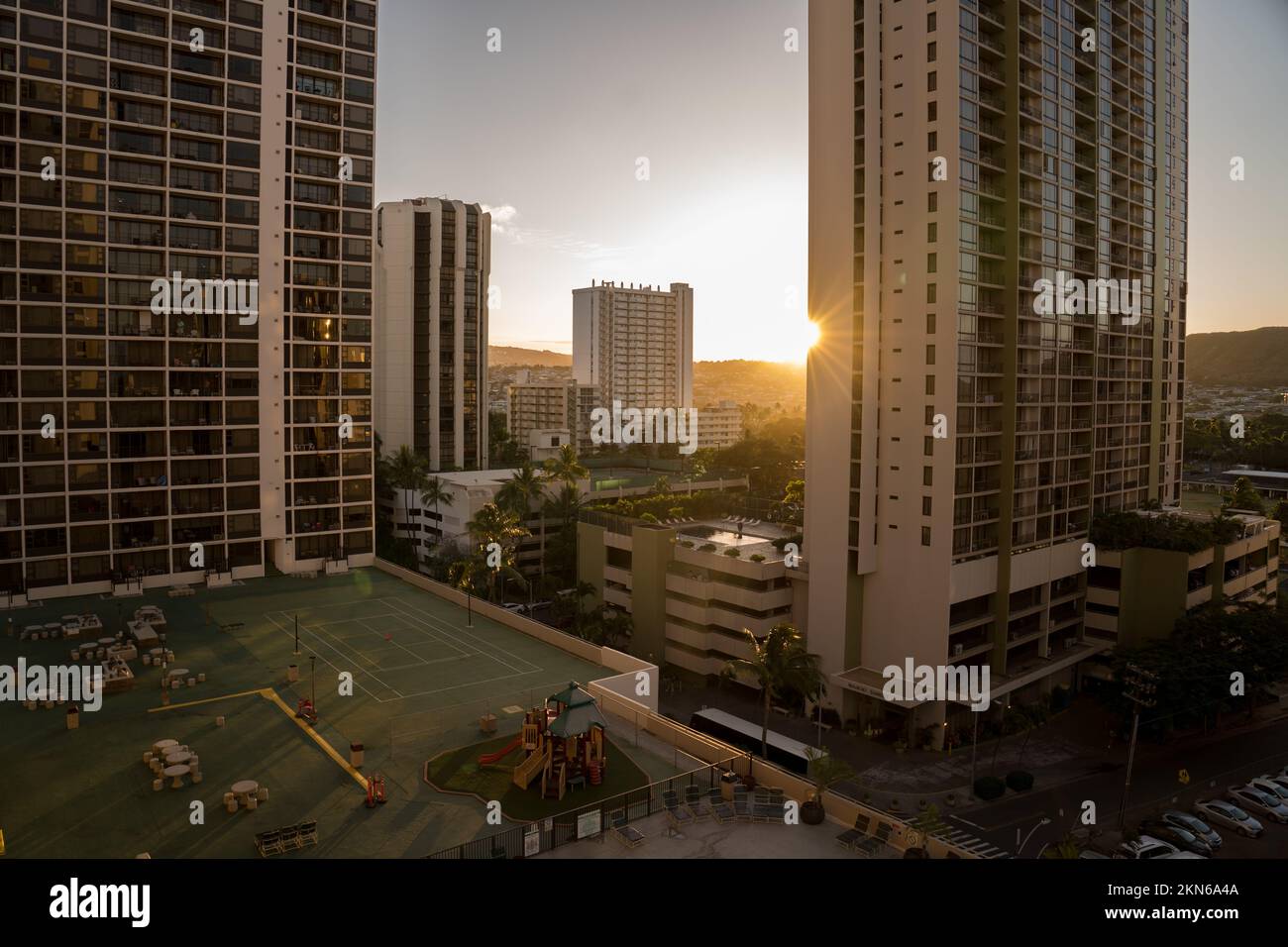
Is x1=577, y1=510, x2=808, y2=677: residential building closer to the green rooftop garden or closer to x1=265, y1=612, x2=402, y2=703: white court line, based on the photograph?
the green rooftop garden

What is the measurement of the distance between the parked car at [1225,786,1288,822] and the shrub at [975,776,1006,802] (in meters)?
9.47

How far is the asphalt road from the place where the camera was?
109 ft

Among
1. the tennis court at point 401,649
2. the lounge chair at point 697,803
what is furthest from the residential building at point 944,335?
the lounge chair at point 697,803

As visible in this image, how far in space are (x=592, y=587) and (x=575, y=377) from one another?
119 m

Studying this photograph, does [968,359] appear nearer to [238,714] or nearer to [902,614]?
[902,614]

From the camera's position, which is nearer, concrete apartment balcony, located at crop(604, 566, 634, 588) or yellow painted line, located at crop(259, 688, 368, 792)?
yellow painted line, located at crop(259, 688, 368, 792)

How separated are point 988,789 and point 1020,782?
183 cm

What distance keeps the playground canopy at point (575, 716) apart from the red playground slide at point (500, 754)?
232 centimetres

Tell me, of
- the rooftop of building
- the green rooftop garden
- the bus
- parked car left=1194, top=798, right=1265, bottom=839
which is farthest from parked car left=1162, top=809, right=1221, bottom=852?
the rooftop of building

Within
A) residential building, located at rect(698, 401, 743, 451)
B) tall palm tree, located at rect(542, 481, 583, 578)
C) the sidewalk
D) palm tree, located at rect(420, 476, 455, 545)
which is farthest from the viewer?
residential building, located at rect(698, 401, 743, 451)

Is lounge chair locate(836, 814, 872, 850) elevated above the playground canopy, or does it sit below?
below

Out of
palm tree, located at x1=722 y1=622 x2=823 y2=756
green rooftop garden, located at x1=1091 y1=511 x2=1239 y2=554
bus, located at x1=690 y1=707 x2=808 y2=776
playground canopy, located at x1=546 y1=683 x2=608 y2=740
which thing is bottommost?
bus, located at x1=690 y1=707 x2=808 y2=776

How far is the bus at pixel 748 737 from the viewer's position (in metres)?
36.8
